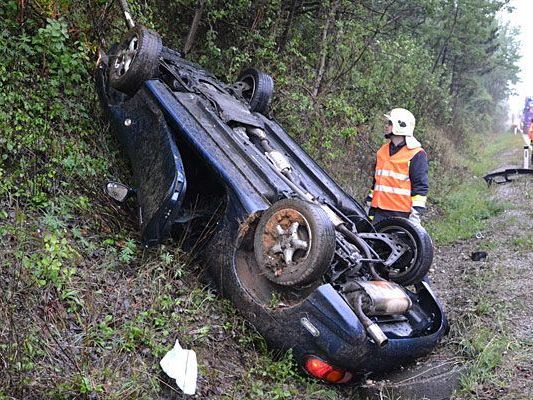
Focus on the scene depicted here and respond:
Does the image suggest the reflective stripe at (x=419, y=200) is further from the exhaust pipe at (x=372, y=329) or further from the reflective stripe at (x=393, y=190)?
the exhaust pipe at (x=372, y=329)

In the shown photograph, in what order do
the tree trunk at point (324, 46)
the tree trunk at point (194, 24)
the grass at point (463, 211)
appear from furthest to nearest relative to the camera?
the tree trunk at point (324, 46)
the grass at point (463, 211)
the tree trunk at point (194, 24)

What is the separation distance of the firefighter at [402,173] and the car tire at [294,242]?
1989 millimetres

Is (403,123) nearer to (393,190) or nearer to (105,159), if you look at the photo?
(393,190)

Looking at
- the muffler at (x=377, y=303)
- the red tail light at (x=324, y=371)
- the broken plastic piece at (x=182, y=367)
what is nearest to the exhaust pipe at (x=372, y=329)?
the muffler at (x=377, y=303)

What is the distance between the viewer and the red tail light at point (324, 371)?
375 cm

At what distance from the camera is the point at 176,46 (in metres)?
8.03

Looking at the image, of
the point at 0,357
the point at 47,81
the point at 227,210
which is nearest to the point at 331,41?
the point at 47,81

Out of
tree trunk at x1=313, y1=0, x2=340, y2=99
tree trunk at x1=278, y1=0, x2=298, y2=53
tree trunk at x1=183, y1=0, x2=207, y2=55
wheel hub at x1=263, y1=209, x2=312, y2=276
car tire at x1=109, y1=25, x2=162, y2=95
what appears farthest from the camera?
tree trunk at x1=313, y1=0, x2=340, y2=99

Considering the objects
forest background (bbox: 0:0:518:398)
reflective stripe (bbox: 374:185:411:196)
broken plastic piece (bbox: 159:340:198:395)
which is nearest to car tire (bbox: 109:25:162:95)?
forest background (bbox: 0:0:518:398)

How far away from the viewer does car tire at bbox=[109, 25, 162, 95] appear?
5070 mm

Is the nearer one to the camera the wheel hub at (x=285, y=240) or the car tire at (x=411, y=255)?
the wheel hub at (x=285, y=240)

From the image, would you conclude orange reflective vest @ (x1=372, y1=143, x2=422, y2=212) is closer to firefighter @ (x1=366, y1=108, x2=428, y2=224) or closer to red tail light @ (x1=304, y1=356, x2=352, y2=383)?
firefighter @ (x1=366, y1=108, x2=428, y2=224)

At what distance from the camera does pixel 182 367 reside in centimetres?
337

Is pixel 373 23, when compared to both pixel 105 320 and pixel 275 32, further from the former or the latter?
pixel 105 320
